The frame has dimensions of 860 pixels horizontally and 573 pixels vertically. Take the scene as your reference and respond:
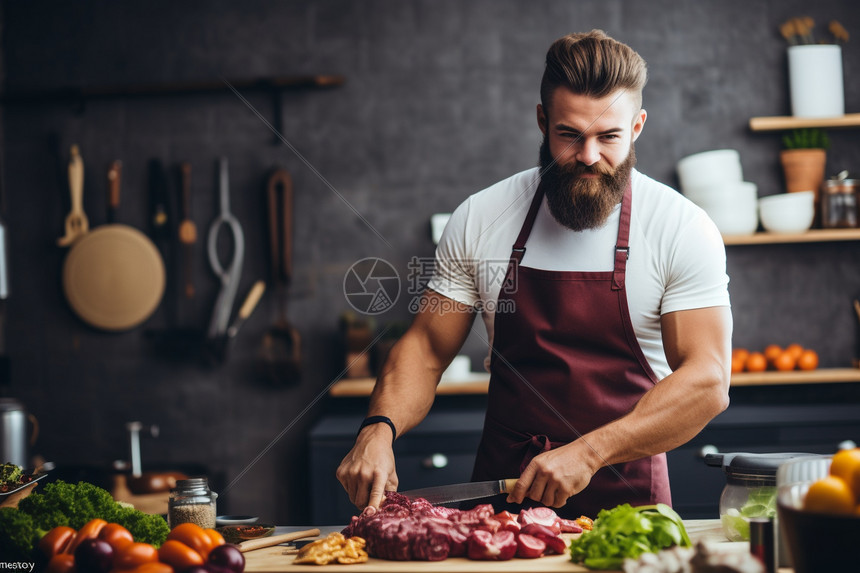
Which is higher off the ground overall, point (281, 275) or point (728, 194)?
point (728, 194)

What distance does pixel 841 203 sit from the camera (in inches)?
121

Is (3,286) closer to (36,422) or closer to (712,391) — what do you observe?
(36,422)

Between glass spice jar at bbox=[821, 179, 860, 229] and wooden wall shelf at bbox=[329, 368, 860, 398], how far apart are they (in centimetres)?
57

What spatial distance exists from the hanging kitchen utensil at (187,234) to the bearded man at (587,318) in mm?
1764

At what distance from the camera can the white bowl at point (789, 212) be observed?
3.06 meters

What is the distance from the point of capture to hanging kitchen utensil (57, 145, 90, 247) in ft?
11.0

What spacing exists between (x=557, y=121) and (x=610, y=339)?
1.60 feet

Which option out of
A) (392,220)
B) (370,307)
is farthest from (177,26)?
(370,307)

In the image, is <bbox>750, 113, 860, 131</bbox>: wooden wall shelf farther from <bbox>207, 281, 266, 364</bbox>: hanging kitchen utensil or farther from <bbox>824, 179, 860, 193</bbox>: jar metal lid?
<bbox>207, 281, 266, 364</bbox>: hanging kitchen utensil

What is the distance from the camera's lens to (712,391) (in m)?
1.59

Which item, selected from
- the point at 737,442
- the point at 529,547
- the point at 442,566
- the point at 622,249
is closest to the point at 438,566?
the point at 442,566

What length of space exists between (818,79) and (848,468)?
2612 millimetres

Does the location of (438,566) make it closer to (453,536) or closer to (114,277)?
(453,536)

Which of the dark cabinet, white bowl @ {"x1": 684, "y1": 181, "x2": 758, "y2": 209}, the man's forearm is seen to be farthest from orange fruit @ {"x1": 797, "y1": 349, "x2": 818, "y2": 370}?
the man's forearm
